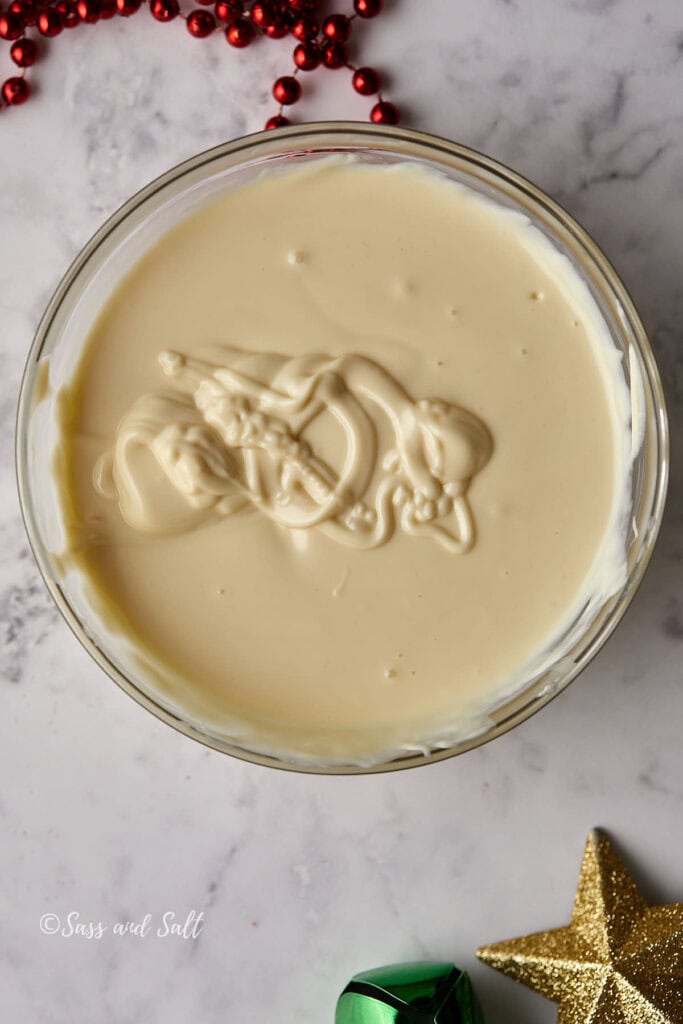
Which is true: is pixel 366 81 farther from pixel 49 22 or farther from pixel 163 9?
pixel 49 22

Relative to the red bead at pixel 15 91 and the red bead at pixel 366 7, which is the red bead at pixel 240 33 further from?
the red bead at pixel 15 91

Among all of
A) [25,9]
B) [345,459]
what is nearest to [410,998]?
[345,459]

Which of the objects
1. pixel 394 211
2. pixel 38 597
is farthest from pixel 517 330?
pixel 38 597

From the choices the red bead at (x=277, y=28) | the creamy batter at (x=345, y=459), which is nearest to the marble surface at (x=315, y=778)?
the red bead at (x=277, y=28)

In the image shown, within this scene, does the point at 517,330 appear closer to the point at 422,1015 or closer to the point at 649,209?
the point at 649,209

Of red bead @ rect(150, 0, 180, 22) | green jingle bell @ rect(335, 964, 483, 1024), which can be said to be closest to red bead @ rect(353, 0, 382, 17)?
red bead @ rect(150, 0, 180, 22)

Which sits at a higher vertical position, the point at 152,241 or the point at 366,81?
the point at 366,81
